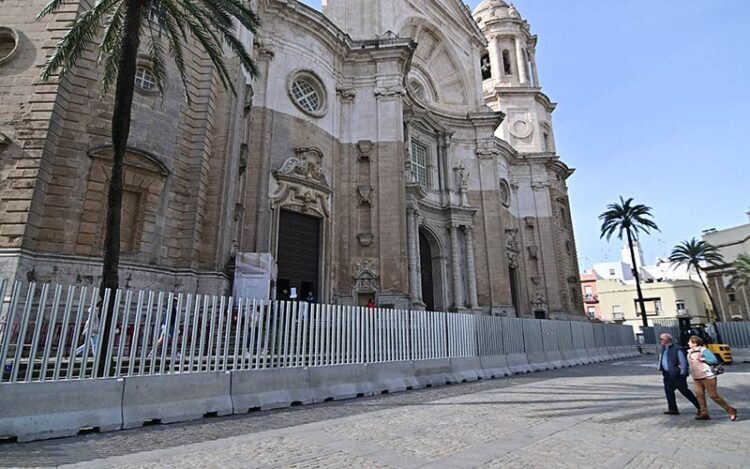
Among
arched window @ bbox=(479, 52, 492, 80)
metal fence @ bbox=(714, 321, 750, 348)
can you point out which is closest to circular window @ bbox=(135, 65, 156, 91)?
metal fence @ bbox=(714, 321, 750, 348)

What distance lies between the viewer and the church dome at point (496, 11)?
41062mm

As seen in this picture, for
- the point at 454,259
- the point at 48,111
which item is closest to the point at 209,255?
the point at 48,111

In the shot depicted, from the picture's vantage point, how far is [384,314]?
10461 millimetres

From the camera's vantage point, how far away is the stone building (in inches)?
475

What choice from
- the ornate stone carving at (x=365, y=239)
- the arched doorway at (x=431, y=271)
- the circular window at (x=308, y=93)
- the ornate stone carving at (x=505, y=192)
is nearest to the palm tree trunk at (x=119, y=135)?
the circular window at (x=308, y=93)

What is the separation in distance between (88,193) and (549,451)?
43.4ft

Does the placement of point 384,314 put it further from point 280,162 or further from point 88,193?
point 280,162

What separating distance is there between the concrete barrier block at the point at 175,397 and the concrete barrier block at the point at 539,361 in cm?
1168

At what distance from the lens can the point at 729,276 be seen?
50.4 metres

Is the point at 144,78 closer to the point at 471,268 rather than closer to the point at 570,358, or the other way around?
the point at 570,358

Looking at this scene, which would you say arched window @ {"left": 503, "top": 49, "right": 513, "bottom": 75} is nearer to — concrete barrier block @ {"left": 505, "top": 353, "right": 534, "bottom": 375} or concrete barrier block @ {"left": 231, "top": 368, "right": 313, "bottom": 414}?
concrete barrier block @ {"left": 505, "top": 353, "right": 534, "bottom": 375}

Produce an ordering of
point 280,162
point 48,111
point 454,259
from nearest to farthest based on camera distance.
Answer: point 48,111
point 280,162
point 454,259

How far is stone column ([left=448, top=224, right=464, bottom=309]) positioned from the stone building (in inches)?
4.2

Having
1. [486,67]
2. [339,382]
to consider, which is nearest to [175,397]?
[339,382]
